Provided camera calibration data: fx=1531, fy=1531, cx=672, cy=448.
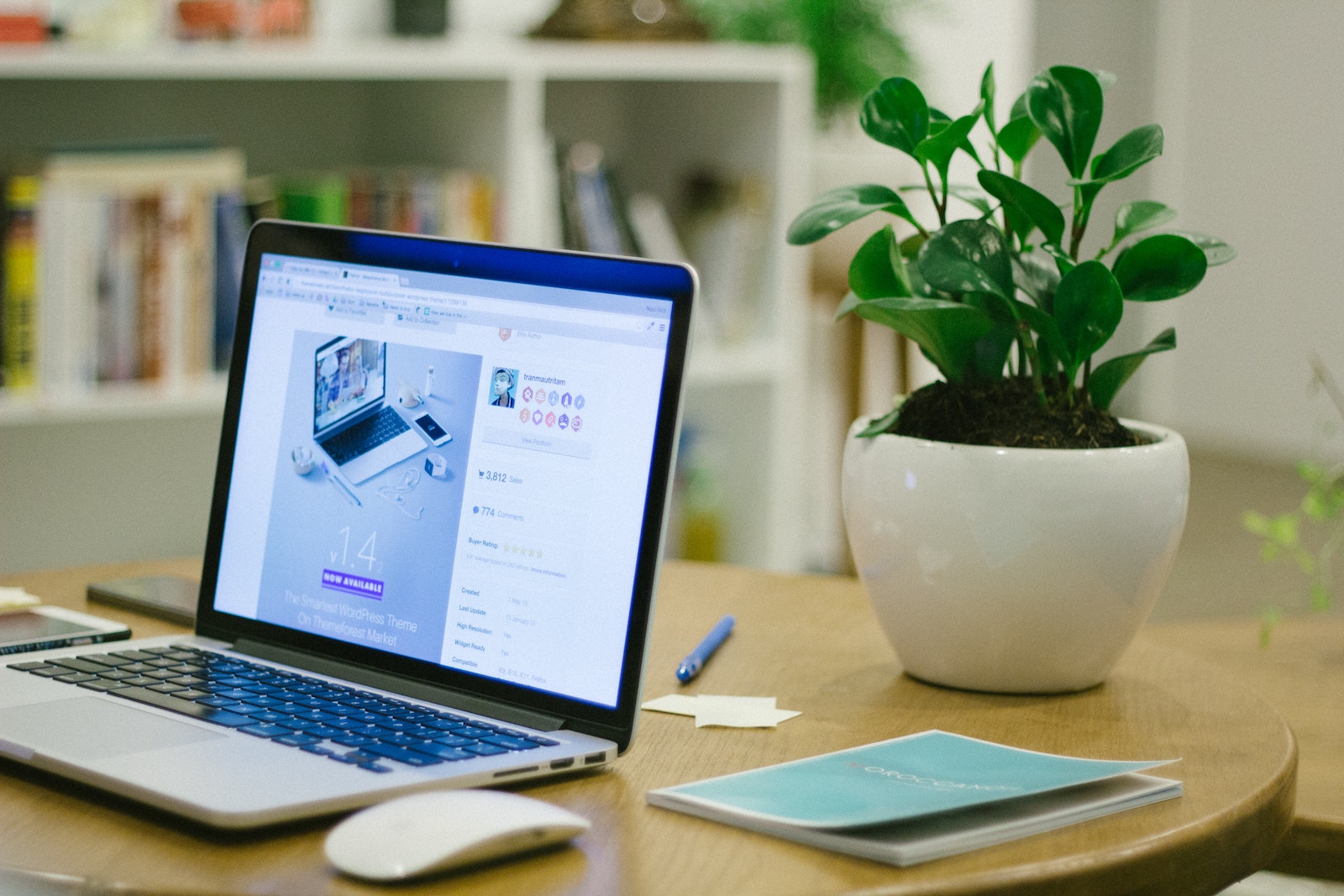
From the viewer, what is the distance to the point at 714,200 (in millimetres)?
2766

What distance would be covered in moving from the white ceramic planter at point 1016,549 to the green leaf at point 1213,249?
0.37ft

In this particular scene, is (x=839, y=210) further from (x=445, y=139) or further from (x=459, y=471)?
(x=445, y=139)

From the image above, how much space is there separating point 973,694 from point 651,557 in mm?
278

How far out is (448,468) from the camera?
87cm

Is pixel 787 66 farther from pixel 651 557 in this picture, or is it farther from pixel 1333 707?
pixel 651 557

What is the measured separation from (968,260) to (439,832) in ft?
1.54

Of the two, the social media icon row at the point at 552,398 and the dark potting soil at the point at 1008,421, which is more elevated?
the social media icon row at the point at 552,398

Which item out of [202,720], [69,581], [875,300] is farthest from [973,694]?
[69,581]

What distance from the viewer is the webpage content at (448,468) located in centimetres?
82

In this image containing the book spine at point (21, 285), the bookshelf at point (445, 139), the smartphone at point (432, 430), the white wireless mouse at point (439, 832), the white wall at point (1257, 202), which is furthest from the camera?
the white wall at point (1257, 202)

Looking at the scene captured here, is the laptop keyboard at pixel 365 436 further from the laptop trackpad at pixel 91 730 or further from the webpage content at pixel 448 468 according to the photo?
the laptop trackpad at pixel 91 730

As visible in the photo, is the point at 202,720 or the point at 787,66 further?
the point at 787,66

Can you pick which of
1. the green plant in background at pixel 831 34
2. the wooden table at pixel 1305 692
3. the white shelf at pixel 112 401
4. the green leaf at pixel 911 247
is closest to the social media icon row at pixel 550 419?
the green leaf at pixel 911 247

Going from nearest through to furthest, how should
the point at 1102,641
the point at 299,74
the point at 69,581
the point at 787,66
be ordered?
1. the point at 1102,641
2. the point at 69,581
3. the point at 299,74
4. the point at 787,66
